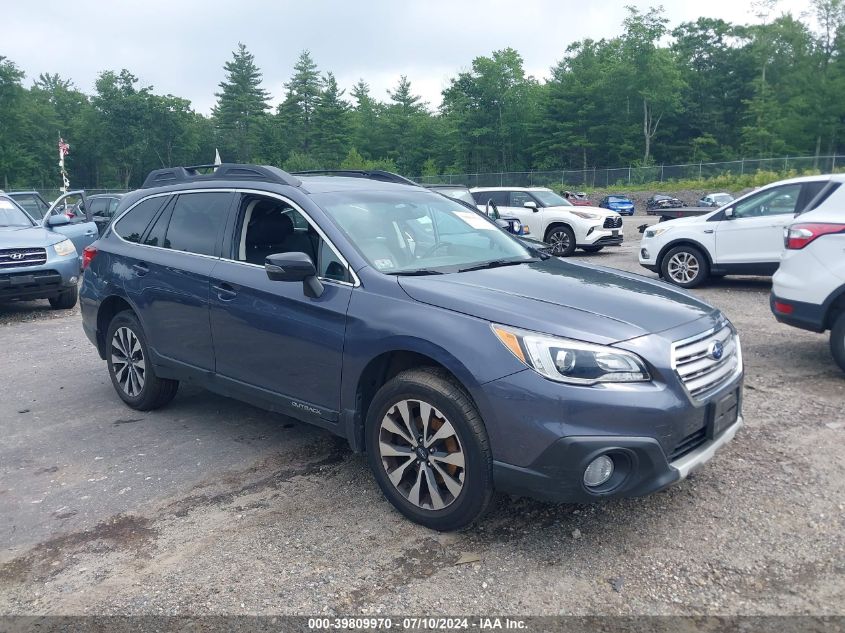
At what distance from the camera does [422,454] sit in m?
3.62

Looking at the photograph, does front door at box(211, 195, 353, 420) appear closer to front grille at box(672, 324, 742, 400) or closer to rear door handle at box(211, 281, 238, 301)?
rear door handle at box(211, 281, 238, 301)

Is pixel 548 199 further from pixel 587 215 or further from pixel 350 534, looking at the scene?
pixel 350 534

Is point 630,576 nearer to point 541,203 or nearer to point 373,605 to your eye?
point 373,605

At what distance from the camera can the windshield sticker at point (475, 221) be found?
5.07m

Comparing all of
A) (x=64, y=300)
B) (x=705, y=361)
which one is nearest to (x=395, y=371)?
(x=705, y=361)

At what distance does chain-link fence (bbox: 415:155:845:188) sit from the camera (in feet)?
139

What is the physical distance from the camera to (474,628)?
290 cm

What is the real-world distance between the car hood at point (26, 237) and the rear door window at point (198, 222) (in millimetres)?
5842

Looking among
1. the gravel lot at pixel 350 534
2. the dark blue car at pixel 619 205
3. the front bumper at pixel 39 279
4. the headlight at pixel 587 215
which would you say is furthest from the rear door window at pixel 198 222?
the dark blue car at pixel 619 205

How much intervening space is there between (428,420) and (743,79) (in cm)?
7765

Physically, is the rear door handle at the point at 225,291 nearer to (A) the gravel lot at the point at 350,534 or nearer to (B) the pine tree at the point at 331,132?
(A) the gravel lot at the point at 350,534

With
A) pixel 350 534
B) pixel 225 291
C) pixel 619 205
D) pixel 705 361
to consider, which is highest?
pixel 225 291

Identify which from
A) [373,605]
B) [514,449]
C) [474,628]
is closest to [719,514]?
[514,449]

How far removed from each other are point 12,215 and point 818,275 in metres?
10.8
